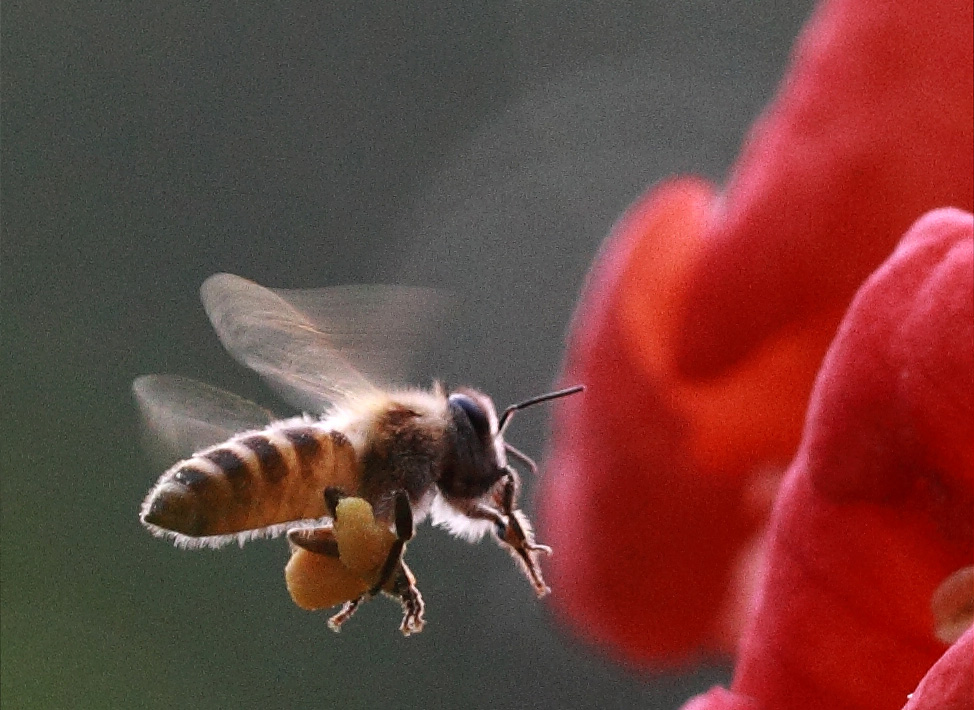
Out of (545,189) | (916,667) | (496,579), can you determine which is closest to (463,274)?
(545,189)

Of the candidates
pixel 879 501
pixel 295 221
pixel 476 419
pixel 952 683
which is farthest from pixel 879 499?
pixel 295 221

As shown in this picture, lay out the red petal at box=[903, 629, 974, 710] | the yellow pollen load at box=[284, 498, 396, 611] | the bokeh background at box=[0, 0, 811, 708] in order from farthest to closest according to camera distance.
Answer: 1. the bokeh background at box=[0, 0, 811, 708]
2. the yellow pollen load at box=[284, 498, 396, 611]
3. the red petal at box=[903, 629, 974, 710]

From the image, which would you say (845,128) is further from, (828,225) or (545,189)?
(545,189)

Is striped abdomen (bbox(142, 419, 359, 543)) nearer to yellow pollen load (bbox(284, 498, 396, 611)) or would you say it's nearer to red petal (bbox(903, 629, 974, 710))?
yellow pollen load (bbox(284, 498, 396, 611))

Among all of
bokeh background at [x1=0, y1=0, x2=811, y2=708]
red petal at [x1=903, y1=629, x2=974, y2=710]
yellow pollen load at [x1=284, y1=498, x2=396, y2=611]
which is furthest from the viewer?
bokeh background at [x1=0, y1=0, x2=811, y2=708]

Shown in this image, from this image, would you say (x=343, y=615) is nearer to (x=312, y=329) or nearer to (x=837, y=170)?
(x=312, y=329)

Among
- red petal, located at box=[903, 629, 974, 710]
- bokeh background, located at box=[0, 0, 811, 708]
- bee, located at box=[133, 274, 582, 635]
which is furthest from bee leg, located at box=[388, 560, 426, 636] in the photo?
bokeh background, located at box=[0, 0, 811, 708]
